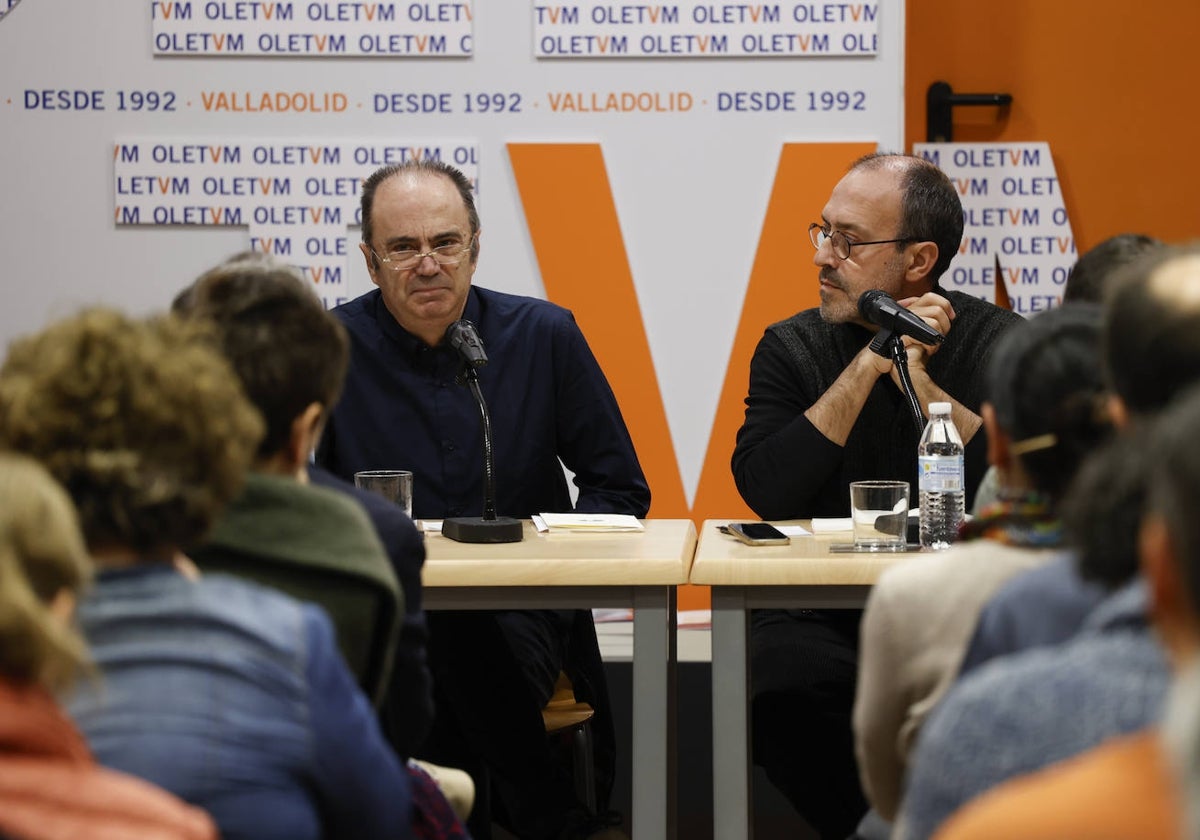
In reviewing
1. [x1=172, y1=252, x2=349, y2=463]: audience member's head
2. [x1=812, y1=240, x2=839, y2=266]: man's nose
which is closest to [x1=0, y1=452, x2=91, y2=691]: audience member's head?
[x1=172, y1=252, x2=349, y2=463]: audience member's head

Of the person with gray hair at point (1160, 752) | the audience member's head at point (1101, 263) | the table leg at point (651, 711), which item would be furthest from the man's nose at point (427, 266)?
the person with gray hair at point (1160, 752)

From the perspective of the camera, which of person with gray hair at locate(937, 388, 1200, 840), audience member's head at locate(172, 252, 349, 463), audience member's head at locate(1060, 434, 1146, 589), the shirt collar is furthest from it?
the shirt collar

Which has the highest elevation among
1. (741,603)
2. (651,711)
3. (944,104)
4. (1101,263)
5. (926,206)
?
(944,104)

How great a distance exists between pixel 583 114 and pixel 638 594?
1.96 metres

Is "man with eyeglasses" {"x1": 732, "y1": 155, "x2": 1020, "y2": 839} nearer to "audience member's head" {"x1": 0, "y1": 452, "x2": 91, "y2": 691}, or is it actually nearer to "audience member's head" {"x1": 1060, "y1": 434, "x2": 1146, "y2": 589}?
"audience member's head" {"x1": 1060, "y1": 434, "x2": 1146, "y2": 589}

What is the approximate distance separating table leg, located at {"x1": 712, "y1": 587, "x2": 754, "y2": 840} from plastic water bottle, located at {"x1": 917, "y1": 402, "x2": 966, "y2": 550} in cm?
40

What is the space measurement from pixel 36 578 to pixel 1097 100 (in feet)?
13.0

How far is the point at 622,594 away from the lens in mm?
2467

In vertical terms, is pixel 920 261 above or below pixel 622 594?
above

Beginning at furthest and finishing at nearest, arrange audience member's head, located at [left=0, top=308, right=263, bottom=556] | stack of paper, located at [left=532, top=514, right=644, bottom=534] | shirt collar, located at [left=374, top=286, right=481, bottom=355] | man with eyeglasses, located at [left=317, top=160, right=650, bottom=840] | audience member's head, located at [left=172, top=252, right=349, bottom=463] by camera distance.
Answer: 1. shirt collar, located at [left=374, top=286, right=481, bottom=355]
2. man with eyeglasses, located at [left=317, top=160, right=650, bottom=840]
3. stack of paper, located at [left=532, top=514, right=644, bottom=534]
4. audience member's head, located at [left=172, top=252, right=349, bottom=463]
5. audience member's head, located at [left=0, top=308, right=263, bottom=556]

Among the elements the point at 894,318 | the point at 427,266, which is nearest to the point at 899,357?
the point at 894,318

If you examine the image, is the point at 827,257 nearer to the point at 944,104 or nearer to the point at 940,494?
the point at 940,494

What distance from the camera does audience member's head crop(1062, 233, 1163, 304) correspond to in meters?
2.35

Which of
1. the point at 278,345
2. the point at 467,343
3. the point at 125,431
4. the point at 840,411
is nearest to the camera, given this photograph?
the point at 125,431
